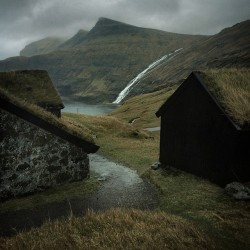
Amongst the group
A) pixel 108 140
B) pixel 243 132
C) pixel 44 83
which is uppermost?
pixel 44 83

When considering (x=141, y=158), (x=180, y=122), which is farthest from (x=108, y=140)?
(x=180, y=122)

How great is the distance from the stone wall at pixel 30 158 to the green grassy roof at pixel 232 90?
8720 mm

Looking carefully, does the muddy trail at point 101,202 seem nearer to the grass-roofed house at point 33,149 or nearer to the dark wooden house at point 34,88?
the grass-roofed house at point 33,149

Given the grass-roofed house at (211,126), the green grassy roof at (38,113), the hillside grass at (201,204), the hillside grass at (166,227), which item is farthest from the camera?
the grass-roofed house at (211,126)

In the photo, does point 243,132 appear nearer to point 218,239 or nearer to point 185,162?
point 185,162

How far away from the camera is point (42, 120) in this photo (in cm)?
1838

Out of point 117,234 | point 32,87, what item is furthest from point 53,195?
point 32,87

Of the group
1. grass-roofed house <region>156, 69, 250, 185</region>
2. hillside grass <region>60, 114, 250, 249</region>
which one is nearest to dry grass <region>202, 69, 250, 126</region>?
grass-roofed house <region>156, 69, 250, 185</region>

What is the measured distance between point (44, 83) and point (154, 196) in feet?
110

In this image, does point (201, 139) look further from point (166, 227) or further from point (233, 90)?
point (166, 227)

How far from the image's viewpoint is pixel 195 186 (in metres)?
19.2

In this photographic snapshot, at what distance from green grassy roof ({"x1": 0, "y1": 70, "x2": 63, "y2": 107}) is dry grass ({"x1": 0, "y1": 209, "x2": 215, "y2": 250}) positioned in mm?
32578

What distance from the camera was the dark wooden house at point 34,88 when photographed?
44406 millimetres

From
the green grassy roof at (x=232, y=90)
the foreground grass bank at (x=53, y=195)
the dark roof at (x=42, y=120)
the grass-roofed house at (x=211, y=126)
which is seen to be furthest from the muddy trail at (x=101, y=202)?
the green grassy roof at (x=232, y=90)
